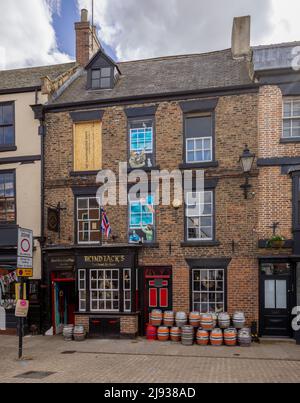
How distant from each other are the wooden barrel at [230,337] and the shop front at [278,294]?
135 cm

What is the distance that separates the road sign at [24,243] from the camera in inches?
464

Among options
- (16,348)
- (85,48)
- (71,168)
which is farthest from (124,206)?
(85,48)

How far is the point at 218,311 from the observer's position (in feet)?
47.0

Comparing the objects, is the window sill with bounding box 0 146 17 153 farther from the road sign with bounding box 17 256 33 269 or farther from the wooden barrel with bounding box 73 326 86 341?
the wooden barrel with bounding box 73 326 86 341

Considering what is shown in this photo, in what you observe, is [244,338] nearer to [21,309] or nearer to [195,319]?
[195,319]

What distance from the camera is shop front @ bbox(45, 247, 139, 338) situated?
14469 millimetres

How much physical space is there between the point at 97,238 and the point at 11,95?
685cm

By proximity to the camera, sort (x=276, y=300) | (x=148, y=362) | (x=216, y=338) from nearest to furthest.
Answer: (x=148, y=362), (x=216, y=338), (x=276, y=300)

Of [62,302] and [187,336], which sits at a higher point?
[62,302]

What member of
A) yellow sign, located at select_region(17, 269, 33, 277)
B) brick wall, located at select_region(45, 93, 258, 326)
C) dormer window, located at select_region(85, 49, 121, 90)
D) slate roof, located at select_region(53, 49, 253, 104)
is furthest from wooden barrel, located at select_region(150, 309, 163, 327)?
dormer window, located at select_region(85, 49, 121, 90)

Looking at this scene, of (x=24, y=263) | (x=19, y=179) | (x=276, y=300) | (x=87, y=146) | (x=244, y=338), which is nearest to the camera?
(x=24, y=263)

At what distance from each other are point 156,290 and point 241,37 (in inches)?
444

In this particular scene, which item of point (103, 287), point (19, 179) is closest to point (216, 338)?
point (103, 287)

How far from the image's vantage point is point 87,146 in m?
16.0
